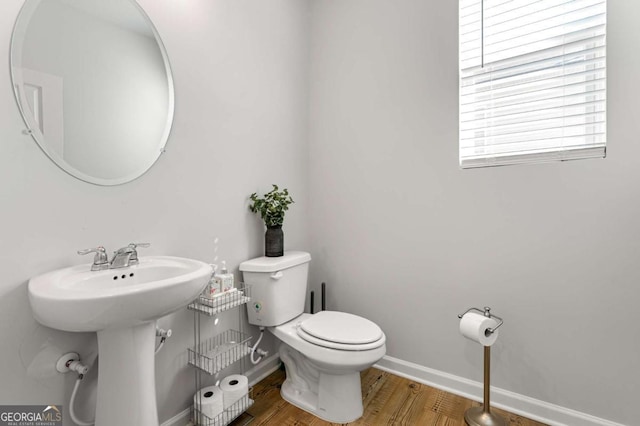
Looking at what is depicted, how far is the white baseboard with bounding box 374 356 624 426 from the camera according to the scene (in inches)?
57.2

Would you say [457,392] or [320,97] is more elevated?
[320,97]

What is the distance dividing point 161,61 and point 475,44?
1607mm

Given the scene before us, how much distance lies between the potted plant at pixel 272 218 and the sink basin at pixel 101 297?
0.71 meters

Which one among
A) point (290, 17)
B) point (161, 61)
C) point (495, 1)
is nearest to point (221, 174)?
point (161, 61)

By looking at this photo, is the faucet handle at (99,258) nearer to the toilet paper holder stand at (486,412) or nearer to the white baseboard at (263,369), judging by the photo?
the white baseboard at (263,369)

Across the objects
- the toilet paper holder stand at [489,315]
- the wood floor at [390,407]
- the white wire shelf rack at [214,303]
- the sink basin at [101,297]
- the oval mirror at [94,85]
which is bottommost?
the wood floor at [390,407]

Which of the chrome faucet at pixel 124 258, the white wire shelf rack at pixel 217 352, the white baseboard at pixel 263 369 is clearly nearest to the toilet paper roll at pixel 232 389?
the white wire shelf rack at pixel 217 352

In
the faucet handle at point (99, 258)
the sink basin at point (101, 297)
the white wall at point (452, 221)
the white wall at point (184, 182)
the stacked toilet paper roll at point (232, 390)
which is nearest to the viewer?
the sink basin at point (101, 297)

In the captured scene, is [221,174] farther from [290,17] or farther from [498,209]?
[498,209]

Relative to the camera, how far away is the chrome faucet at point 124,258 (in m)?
1.14

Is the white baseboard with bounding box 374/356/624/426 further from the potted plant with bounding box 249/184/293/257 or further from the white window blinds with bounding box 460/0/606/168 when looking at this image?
the white window blinds with bounding box 460/0/606/168

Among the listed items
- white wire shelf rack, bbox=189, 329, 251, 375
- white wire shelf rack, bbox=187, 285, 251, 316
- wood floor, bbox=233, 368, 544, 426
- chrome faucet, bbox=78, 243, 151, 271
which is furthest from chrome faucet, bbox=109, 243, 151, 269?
wood floor, bbox=233, 368, 544, 426

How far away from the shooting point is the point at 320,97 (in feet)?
7.29

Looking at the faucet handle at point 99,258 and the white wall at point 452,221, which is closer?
the faucet handle at point 99,258
